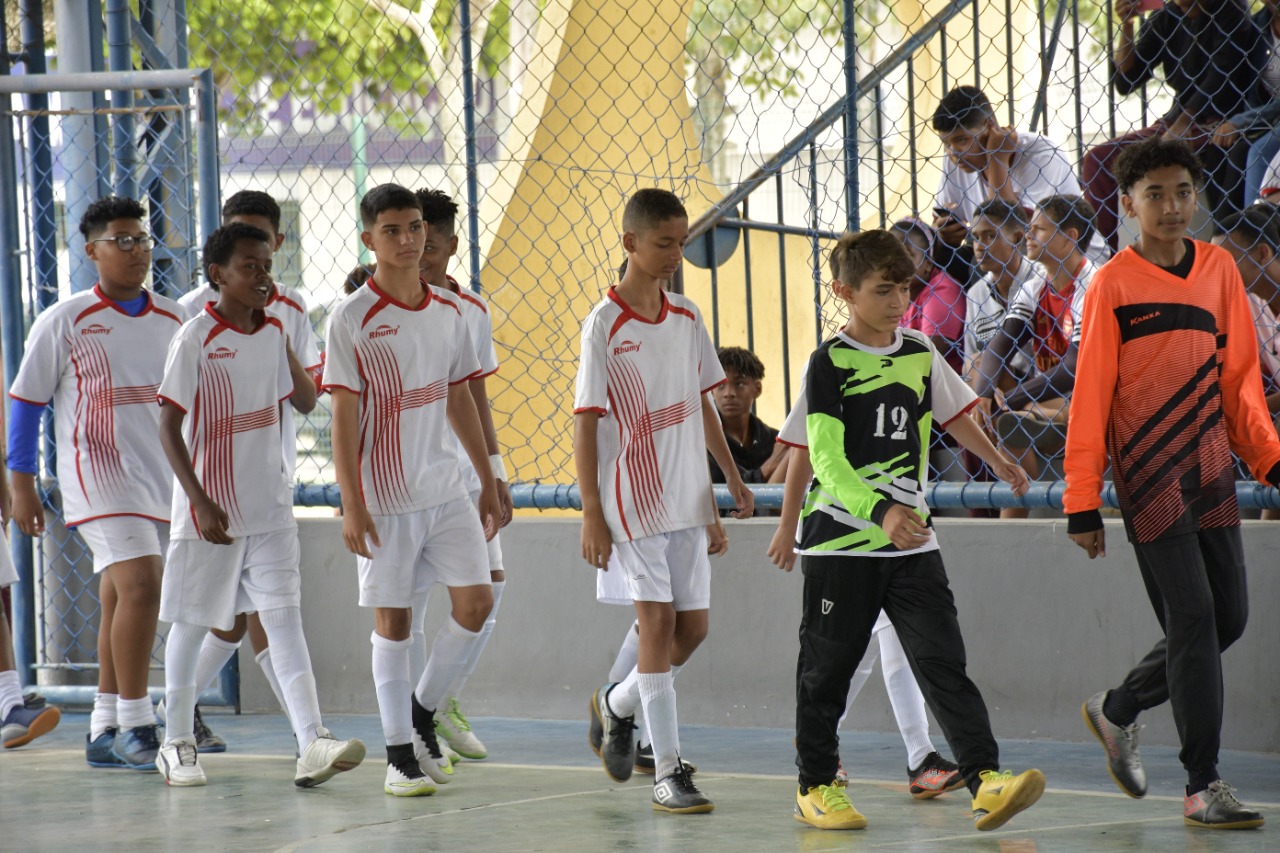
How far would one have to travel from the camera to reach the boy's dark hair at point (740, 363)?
20.7ft

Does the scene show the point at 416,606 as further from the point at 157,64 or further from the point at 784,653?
the point at 157,64

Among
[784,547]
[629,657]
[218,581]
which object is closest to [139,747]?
[218,581]

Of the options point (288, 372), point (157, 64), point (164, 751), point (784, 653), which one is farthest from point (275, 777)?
point (157, 64)

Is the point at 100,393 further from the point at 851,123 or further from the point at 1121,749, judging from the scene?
the point at 1121,749

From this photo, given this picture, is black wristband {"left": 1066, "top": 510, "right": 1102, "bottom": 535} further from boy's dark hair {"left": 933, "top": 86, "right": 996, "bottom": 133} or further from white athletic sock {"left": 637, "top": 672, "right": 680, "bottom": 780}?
boy's dark hair {"left": 933, "top": 86, "right": 996, "bottom": 133}

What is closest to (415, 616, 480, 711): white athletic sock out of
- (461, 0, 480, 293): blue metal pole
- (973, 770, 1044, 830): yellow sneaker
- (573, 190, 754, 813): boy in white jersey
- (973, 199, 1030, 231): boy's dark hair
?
(573, 190, 754, 813): boy in white jersey

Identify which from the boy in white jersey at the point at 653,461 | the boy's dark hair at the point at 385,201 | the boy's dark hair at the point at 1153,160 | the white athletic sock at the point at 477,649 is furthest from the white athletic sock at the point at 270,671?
the boy's dark hair at the point at 1153,160

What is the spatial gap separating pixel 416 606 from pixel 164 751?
93cm

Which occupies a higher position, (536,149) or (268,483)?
(536,149)

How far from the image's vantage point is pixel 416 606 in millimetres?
5238

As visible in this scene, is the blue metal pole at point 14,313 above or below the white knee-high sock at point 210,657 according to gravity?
above

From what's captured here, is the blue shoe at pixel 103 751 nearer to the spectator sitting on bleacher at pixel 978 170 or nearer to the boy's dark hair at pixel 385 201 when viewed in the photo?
the boy's dark hair at pixel 385 201

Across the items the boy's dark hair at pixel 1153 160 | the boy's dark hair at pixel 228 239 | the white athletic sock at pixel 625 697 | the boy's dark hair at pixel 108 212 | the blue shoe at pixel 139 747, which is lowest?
the blue shoe at pixel 139 747

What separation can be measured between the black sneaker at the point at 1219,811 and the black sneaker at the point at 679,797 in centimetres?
129
